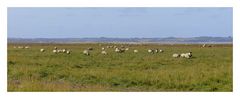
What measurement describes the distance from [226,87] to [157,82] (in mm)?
2280

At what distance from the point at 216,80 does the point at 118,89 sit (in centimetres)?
367
